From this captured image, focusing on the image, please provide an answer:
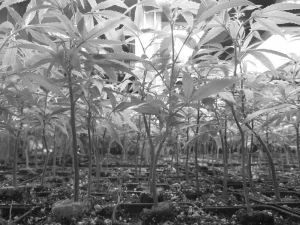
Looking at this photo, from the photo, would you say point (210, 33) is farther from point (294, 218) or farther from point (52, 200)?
point (52, 200)

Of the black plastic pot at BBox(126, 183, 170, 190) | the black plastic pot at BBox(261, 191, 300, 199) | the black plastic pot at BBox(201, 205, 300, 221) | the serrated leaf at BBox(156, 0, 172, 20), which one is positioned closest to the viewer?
the serrated leaf at BBox(156, 0, 172, 20)

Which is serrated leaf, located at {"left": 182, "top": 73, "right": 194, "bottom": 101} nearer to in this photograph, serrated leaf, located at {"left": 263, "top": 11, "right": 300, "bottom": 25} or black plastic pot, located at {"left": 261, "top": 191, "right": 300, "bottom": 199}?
serrated leaf, located at {"left": 263, "top": 11, "right": 300, "bottom": 25}

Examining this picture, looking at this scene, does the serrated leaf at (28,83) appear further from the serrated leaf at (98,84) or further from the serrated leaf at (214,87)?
the serrated leaf at (214,87)

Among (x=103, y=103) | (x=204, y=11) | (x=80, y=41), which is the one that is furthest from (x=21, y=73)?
(x=204, y=11)

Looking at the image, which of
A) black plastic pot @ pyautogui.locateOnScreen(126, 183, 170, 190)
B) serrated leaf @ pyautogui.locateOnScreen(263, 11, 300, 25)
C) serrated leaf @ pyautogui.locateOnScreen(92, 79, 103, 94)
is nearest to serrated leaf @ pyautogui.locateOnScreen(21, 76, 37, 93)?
serrated leaf @ pyautogui.locateOnScreen(92, 79, 103, 94)

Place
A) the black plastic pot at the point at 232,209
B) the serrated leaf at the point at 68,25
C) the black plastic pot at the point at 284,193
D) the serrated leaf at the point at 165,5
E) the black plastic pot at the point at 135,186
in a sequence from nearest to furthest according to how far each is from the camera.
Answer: the serrated leaf at the point at 68,25 < the serrated leaf at the point at 165,5 < the black plastic pot at the point at 232,209 < the black plastic pot at the point at 284,193 < the black plastic pot at the point at 135,186

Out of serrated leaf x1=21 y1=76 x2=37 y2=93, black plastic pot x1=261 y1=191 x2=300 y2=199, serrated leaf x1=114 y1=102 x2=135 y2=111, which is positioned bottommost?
black plastic pot x1=261 y1=191 x2=300 y2=199

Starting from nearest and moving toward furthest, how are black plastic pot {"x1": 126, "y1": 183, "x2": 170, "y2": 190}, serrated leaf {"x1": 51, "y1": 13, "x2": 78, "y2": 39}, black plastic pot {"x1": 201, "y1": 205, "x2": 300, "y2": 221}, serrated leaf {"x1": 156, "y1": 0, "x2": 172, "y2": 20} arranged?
serrated leaf {"x1": 51, "y1": 13, "x2": 78, "y2": 39} < serrated leaf {"x1": 156, "y1": 0, "x2": 172, "y2": 20} < black plastic pot {"x1": 201, "y1": 205, "x2": 300, "y2": 221} < black plastic pot {"x1": 126, "y1": 183, "x2": 170, "y2": 190}

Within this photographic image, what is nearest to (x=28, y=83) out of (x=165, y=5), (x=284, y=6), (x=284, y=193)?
(x=165, y=5)

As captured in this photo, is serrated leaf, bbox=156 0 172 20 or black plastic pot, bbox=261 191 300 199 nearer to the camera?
serrated leaf, bbox=156 0 172 20

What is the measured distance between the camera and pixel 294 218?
91 centimetres

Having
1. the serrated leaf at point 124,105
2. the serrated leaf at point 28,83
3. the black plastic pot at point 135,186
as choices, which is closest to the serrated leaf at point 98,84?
the serrated leaf at point 124,105

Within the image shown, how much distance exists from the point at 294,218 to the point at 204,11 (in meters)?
0.70

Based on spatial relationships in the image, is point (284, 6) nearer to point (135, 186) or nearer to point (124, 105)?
point (124, 105)
